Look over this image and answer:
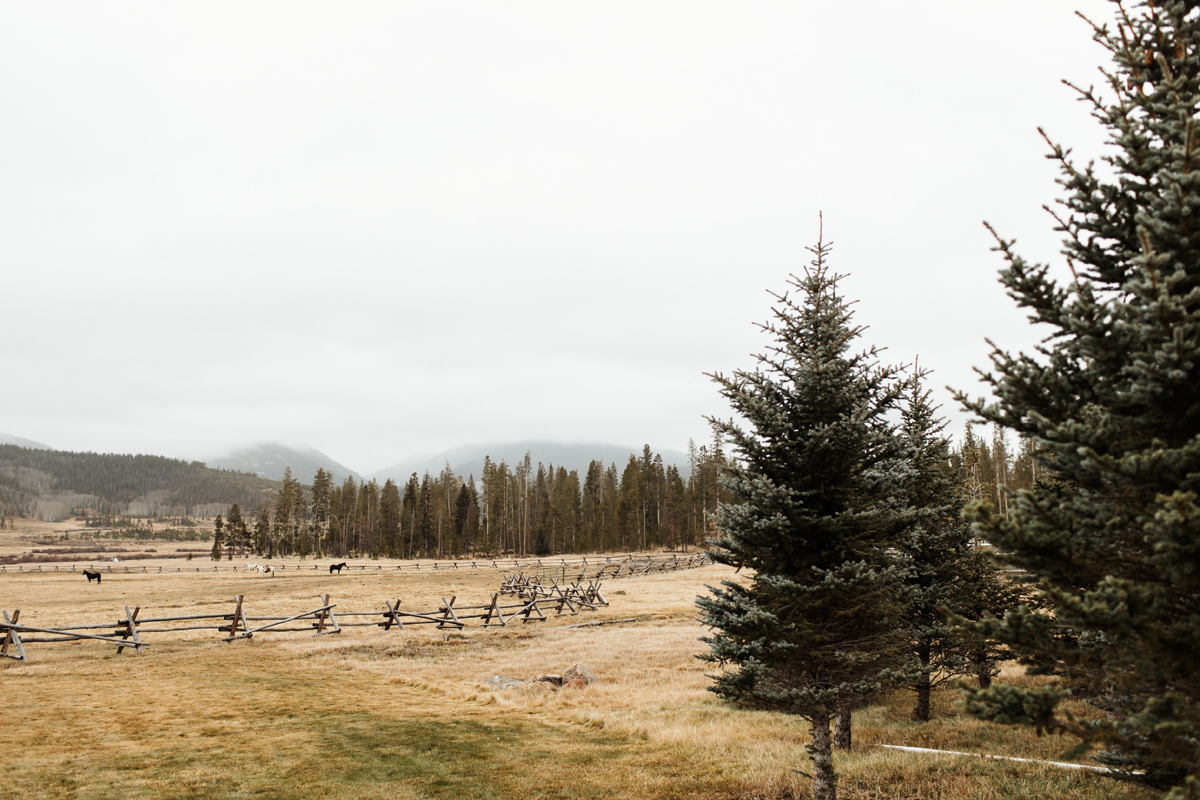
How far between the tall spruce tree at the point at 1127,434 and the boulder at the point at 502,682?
15592mm

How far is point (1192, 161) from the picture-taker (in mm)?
4895

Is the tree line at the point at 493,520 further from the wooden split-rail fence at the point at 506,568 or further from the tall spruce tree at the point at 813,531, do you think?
the tall spruce tree at the point at 813,531

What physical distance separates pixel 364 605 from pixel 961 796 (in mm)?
34876

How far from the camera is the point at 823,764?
9.09 m

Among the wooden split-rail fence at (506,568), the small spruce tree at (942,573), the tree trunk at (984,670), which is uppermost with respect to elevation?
the small spruce tree at (942,573)

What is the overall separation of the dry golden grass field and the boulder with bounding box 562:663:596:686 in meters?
0.42

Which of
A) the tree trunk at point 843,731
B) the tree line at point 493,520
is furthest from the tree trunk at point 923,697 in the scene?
the tree line at point 493,520

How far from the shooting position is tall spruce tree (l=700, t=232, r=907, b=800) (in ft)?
30.2

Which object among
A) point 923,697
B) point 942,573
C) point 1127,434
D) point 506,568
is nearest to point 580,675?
point 923,697

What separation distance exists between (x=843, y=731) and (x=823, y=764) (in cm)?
402

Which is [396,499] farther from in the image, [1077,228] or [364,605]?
[1077,228]

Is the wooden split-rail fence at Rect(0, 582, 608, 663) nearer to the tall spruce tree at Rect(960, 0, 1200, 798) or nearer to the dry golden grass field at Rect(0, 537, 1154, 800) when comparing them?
the dry golden grass field at Rect(0, 537, 1154, 800)

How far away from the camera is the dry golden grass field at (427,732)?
10117 mm

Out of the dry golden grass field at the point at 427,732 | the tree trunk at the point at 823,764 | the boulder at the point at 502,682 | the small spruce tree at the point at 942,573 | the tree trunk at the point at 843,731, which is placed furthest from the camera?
the boulder at the point at 502,682
